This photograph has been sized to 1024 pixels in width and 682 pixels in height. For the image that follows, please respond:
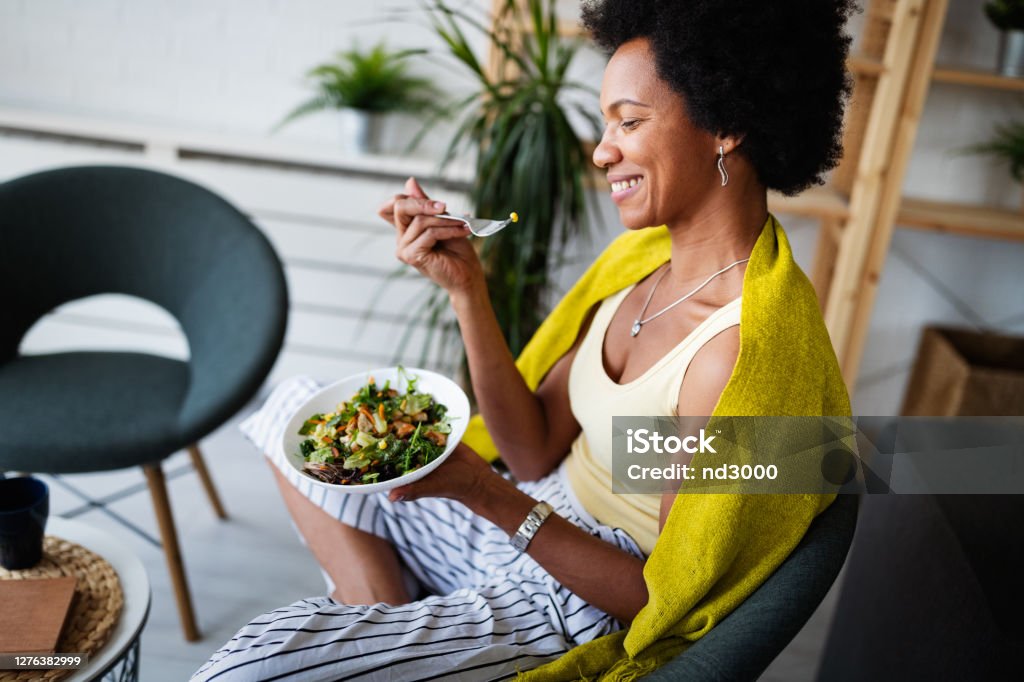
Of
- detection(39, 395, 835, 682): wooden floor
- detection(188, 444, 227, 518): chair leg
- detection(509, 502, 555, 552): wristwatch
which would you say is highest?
detection(509, 502, 555, 552): wristwatch

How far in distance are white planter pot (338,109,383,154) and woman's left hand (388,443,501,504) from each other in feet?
5.34

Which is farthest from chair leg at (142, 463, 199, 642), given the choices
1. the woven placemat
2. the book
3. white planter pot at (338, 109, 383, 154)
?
white planter pot at (338, 109, 383, 154)

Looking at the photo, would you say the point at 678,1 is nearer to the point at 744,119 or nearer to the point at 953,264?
the point at 744,119

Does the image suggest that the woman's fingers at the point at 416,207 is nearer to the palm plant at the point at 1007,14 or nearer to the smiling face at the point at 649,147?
the smiling face at the point at 649,147

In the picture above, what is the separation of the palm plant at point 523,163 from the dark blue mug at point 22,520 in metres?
1.15

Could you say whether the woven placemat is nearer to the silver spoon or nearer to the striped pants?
the striped pants

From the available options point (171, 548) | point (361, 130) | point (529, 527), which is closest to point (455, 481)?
point (529, 527)

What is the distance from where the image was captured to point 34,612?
109cm

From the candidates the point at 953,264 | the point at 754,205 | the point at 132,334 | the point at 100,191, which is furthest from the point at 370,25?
the point at 953,264

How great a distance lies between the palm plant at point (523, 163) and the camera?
202 centimetres

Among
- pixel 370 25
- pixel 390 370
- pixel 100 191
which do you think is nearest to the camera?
pixel 390 370

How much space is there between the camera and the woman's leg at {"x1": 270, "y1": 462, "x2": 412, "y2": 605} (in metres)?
1.26

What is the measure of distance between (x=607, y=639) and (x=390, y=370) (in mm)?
494

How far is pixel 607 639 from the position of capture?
Answer: 41.1 inches
